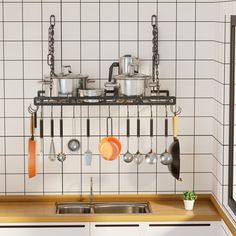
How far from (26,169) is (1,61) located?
0.74m

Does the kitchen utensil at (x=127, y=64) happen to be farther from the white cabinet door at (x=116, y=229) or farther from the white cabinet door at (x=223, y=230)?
the white cabinet door at (x=223, y=230)

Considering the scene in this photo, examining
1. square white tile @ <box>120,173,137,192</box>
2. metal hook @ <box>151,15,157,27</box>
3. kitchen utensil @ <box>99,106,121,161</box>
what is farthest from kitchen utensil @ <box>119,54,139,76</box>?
square white tile @ <box>120,173,137,192</box>

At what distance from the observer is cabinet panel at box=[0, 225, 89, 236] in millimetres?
4801

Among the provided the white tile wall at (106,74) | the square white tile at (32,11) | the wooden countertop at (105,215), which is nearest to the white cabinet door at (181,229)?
the wooden countertop at (105,215)

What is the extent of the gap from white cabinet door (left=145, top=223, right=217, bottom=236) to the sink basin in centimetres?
30

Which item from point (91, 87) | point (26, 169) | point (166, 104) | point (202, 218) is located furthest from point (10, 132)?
point (202, 218)

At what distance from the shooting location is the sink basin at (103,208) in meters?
5.13

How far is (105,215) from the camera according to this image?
15.8 feet

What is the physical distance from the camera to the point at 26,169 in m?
5.18

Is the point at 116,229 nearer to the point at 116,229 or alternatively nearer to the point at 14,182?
the point at 116,229

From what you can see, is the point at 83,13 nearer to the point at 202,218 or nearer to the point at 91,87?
the point at 91,87

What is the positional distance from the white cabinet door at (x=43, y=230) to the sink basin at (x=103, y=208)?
1.04 feet

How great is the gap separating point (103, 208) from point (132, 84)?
0.90 m

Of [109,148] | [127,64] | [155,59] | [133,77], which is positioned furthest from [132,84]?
[109,148]
